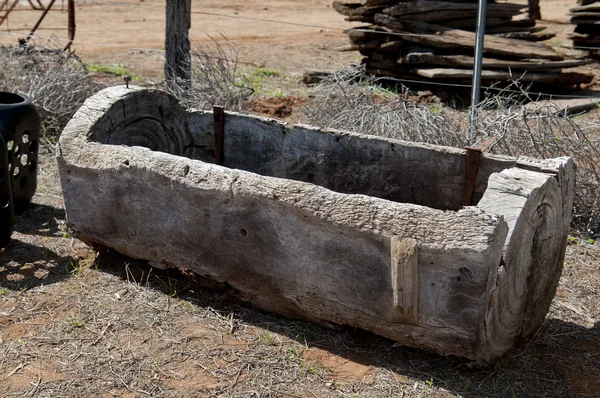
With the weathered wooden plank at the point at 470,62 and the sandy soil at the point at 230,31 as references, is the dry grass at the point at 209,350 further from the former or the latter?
the sandy soil at the point at 230,31

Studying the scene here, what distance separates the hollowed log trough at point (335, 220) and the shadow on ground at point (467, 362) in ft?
0.28

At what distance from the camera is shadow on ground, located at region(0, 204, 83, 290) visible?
4.65 metres

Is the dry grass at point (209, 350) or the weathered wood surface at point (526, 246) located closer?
the weathered wood surface at point (526, 246)

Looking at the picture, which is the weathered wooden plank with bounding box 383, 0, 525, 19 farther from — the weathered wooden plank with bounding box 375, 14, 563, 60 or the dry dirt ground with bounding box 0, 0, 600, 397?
the dry dirt ground with bounding box 0, 0, 600, 397

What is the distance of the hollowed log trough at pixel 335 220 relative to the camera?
134 inches

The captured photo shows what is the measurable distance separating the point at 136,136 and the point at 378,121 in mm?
1833

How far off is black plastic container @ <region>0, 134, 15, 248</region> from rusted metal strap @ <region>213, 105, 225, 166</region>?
4.14 ft

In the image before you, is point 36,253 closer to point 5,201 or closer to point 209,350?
point 5,201

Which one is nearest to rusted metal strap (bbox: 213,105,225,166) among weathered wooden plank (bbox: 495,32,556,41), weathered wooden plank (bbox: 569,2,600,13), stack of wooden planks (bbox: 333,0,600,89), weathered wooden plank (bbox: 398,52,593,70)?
stack of wooden planks (bbox: 333,0,600,89)

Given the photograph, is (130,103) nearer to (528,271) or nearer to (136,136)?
(136,136)

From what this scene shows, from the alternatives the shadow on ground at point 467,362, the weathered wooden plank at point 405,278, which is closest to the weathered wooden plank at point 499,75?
the shadow on ground at point 467,362

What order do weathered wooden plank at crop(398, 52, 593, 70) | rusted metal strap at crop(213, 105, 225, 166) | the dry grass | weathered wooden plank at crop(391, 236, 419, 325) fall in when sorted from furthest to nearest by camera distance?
weathered wooden plank at crop(398, 52, 593, 70)
rusted metal strap at crop(213, 105, 225, 166)
the dry grass
weathered wooden plank at crop(391, 236, 419, 325)

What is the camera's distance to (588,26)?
11.7 meters

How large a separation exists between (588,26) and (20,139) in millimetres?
9035
